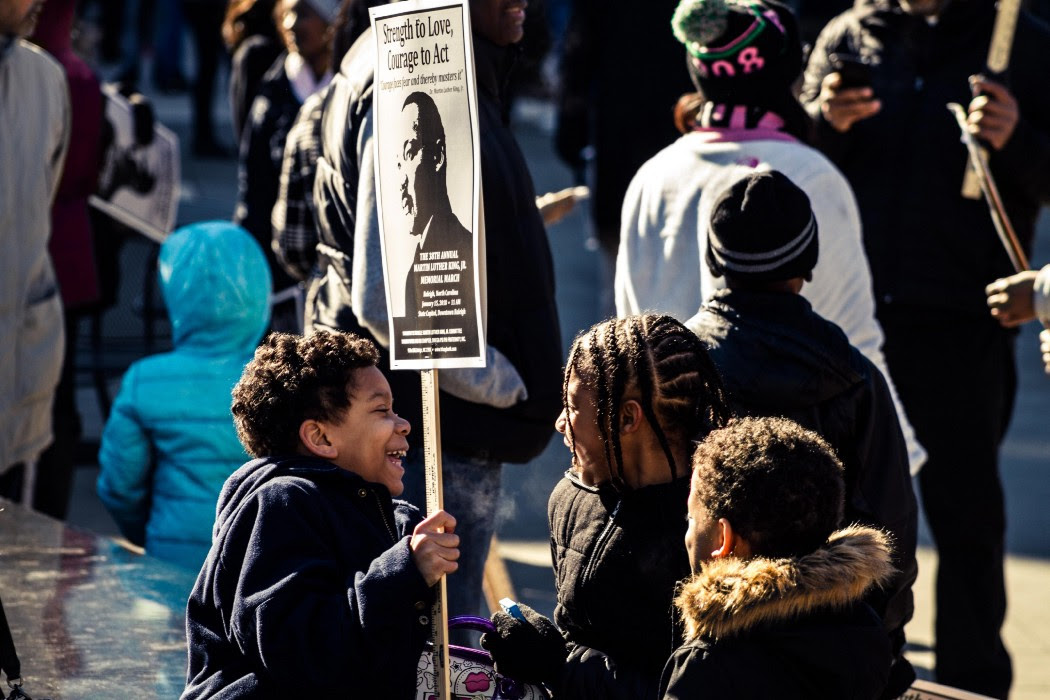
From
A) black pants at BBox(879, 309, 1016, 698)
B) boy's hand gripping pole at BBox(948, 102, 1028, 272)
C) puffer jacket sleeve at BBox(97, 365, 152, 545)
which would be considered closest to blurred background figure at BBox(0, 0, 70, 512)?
puffer jacket sleeve at BBox(97, 365, 152, 545)

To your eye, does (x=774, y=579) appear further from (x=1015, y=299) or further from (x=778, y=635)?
(x=1015, y=299)

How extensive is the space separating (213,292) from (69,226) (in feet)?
4.80

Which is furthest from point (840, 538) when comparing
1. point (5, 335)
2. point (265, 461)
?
point (5, 335)

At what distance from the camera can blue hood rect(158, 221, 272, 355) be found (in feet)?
14.5

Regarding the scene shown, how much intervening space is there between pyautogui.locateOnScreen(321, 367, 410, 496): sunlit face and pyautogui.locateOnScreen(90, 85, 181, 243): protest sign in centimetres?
353

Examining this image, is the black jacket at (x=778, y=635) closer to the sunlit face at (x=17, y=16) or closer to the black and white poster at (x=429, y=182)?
the black and white poster at (x=429, y=182)

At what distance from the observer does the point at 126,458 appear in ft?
14.0

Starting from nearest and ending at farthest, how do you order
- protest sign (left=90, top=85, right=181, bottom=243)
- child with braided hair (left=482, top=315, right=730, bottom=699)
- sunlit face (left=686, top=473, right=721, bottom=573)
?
sunlit face (left=686, top=473, right=721, bottom=573) < child with braided hair (left=482, top=315, right=730, bottom=699) < protest sign (left=90, top=85, right=181, bottom=243)

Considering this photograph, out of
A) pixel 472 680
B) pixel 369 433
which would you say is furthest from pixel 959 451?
pixel 369 433

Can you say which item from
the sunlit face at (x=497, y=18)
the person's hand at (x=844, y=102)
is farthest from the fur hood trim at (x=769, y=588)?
the person's hand at (x=844, y=102)

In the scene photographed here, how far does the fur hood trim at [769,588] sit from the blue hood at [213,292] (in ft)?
7.33

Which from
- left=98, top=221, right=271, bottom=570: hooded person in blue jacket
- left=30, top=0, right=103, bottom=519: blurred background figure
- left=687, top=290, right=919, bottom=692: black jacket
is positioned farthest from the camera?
left=30, top=0, right=103, bottom=519: blurred background figure

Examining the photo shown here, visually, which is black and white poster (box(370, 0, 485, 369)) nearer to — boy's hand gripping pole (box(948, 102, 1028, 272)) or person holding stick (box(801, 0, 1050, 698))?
boy's hand gripping pole (box(948, 102, 1028, 272))

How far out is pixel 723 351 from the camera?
3207 millimetres
